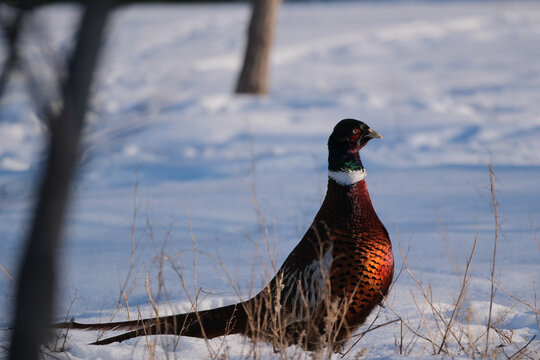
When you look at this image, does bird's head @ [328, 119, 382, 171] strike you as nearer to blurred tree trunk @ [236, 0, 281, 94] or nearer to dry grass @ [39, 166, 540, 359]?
dry grass @ [39, 166, 540, 359]

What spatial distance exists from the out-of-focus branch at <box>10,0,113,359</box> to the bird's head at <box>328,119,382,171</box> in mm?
1125

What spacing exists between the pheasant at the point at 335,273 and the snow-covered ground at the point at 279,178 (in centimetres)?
10

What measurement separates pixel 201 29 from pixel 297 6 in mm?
7723

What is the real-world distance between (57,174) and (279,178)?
4.01 meters

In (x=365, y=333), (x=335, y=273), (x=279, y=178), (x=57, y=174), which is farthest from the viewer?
(x=279, y=178)

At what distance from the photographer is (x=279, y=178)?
5.47m

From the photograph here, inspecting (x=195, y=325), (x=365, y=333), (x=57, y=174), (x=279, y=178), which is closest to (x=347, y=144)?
(x=365, y=333)

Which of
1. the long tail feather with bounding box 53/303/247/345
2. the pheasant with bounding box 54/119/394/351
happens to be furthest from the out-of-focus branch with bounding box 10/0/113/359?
the long tail feather with bounding box 53/303/247/345

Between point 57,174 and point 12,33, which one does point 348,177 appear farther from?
point 12,33

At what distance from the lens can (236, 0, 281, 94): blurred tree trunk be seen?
9.37m

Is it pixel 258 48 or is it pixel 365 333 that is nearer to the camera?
Result: pixel 365 333

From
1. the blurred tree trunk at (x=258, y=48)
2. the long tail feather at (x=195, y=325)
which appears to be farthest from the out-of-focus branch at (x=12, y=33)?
the blurred tree trunk at (x=258, y=48)

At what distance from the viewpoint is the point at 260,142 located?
22.7ft

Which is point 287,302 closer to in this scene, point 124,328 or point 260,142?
point 124,328
